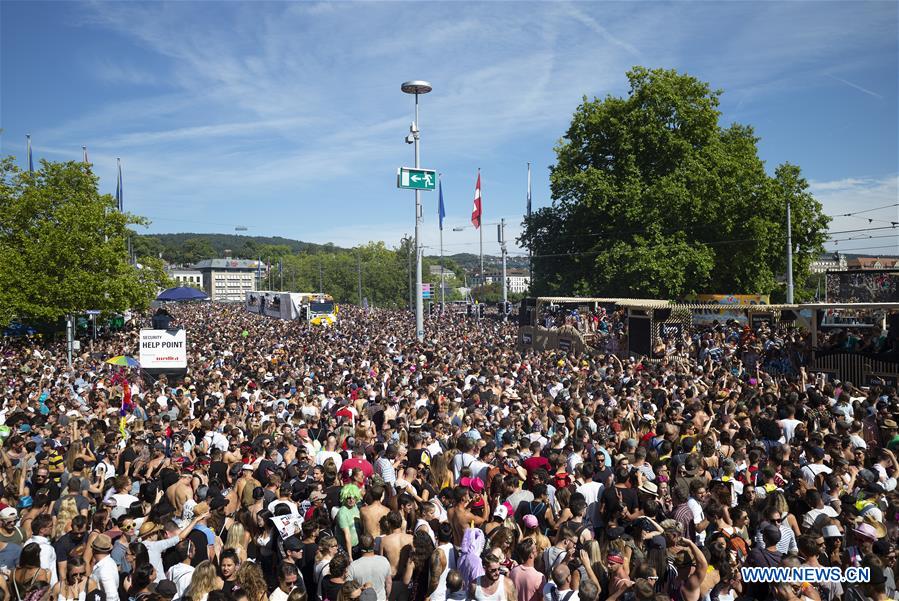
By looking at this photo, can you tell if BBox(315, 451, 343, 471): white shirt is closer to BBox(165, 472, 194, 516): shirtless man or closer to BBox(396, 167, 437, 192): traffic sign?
BBox(165, 472, 194, 516): shirtless man

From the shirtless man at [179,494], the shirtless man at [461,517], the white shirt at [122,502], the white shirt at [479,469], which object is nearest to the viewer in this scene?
the shirtless man at [461,517]

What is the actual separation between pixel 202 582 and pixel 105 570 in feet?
3.54

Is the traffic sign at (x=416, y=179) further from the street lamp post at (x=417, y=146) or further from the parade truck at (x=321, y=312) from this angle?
the parade truck at (x=321, y=312)

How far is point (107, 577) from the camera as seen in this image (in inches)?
205

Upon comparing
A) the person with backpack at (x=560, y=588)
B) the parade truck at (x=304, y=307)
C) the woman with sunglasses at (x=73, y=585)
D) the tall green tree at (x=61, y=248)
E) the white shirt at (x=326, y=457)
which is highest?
the tall green tree at (x=61, y=248)

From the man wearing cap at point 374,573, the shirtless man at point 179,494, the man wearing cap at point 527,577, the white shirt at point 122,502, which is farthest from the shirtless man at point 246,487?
the man wearing cap at point 527,577

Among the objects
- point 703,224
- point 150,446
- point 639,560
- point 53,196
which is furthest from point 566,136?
point 639,560

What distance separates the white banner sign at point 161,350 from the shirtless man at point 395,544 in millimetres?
14742

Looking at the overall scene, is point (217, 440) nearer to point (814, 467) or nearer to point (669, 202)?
point (814, 467)

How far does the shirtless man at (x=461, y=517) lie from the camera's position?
19.8 ft

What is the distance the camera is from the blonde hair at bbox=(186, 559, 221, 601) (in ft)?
15.4

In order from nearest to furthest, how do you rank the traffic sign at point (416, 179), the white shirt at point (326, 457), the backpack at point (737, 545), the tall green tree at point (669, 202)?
the backpack at point (737, 545) < the white shirt at point (326, 457) < the traffic sign at point (416, 179) < the tall green tree at point (669, 202)

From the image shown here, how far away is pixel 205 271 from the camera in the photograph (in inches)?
7175

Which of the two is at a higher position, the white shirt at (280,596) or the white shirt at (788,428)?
the white shirt at (788,428)
